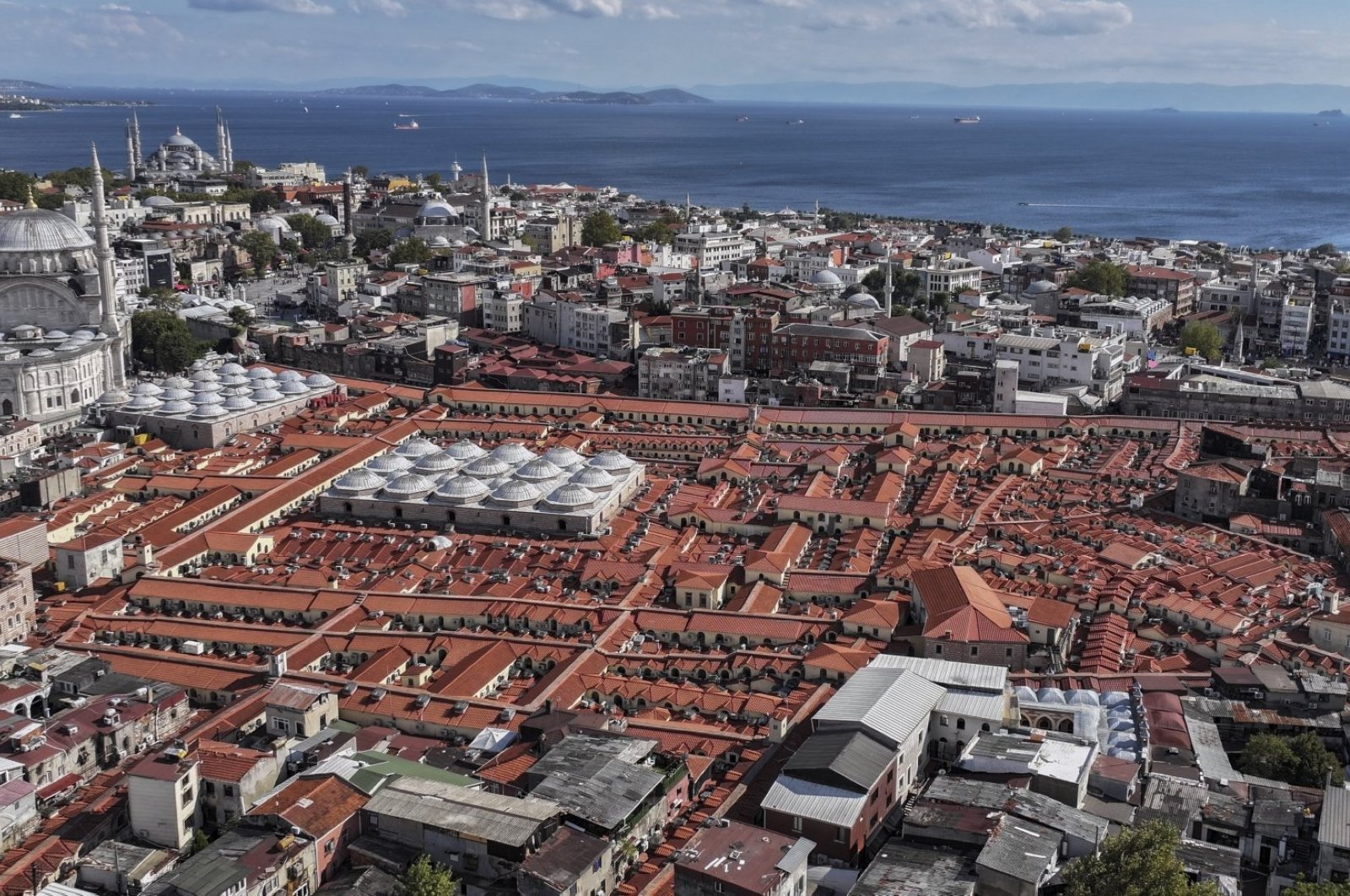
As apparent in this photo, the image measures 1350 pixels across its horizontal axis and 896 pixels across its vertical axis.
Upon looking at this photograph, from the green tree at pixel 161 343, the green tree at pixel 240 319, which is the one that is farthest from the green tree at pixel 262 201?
the green tree at pixel 161 343

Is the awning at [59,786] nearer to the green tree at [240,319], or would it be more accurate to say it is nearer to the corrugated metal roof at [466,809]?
the corrugated metal roof at [466,809]

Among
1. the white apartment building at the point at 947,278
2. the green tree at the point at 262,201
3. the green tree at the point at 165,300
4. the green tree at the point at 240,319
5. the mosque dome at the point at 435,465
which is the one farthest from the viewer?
the green tree at the point at 262,201

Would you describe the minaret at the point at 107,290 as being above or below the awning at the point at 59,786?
above

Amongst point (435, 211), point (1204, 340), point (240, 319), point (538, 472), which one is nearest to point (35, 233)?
point (240, 319)

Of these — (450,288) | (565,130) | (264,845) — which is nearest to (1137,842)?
(264,845)

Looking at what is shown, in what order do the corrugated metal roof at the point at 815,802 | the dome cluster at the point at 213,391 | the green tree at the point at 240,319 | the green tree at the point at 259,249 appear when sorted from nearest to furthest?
the corrugated metal roof at the point at 815,802, the dome cluster at the point at 213,391, the green tree at the point at 240,319, the green tree at the point at 259,249

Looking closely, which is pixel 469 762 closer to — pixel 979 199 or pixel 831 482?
pixel 831 482
